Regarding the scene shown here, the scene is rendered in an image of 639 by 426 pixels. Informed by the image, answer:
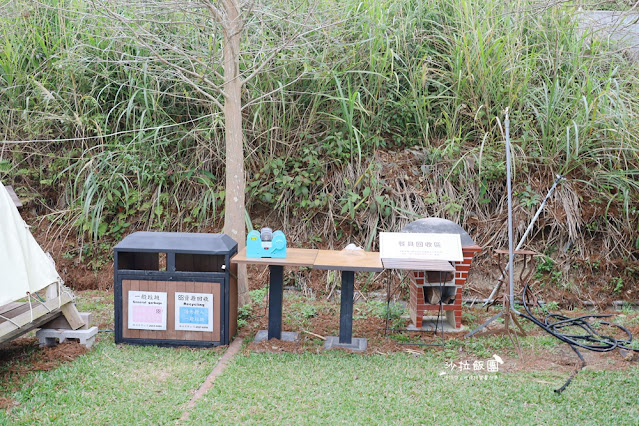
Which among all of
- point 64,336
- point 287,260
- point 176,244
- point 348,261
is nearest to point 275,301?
point 287,260

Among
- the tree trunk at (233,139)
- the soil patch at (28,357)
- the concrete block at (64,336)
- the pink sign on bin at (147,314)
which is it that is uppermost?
the tree trunk at (233,139)

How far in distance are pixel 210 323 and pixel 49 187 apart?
4.17m

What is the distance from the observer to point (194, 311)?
4988mm

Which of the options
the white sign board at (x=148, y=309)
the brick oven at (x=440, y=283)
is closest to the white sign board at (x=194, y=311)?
the white sign board at (x=148, y=309)

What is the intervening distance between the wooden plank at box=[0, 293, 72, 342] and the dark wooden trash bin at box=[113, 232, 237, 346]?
46 centimetres

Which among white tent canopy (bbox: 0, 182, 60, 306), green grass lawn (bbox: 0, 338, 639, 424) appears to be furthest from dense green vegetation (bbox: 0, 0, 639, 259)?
green grass lawn (bbox: 0, 338, 639, 424)

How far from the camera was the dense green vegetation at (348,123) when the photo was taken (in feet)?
22.4

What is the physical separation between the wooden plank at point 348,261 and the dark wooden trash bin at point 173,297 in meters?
0.86

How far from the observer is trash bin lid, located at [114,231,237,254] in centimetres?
491

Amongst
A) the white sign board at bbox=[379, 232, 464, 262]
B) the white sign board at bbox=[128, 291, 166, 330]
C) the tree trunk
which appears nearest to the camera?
the white sign board at bbox=[128, 291, 166, 330]

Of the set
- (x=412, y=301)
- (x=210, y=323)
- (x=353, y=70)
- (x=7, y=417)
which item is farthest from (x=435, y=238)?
(x=7, y=417)

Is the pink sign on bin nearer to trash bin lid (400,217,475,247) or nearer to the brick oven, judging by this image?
the brick oven

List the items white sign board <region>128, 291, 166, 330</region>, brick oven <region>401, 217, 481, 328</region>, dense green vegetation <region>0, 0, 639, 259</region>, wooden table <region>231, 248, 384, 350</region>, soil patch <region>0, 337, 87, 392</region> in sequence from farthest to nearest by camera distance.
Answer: dense green vegetation <region>0, 0, 639, 259</region> < brick oven <region>401, 217, 481, 328</region> < white sign board <region>128, 291, 166, 330</region> < wooden table <region>231, 248, 384, 350</region> < soil patch <region>0, 337, 87, 392</region>

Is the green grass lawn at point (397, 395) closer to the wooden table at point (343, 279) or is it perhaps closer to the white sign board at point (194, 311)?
the wooden table at point (343, 279)
